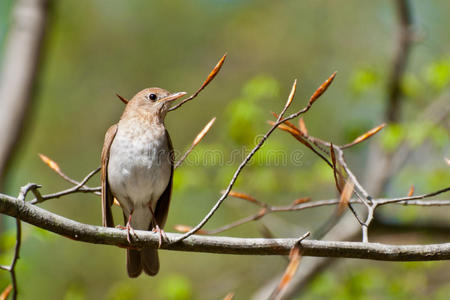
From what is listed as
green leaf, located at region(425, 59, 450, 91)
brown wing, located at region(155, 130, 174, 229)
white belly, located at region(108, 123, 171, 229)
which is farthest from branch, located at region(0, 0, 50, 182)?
green leaf, located at region(425, 59, 450, 91)

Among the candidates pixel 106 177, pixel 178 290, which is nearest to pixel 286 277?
pixel 106 177

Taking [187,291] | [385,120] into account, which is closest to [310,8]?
[385,120]

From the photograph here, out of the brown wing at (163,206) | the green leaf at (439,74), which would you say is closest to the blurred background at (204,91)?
the green leaf at (439,74)

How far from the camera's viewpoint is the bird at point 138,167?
5.19 m

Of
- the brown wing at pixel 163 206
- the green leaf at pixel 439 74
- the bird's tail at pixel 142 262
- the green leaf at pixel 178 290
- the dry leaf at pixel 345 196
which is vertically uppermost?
the dry leaf at pixel 345 196

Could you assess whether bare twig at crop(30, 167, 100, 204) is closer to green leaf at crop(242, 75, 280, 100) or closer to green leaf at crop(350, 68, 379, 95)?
green leaf at crop(242, 75, 280, 100)

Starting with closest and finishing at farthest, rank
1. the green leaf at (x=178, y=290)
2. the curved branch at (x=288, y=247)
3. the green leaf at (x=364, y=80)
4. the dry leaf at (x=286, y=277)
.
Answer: the dry leaf at (x=286, y=277) → the curved branch at (x=288, y=247) → the green leaf at (x=178, y=290) → the green leaf at (x=364, y=80)

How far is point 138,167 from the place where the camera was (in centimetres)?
517

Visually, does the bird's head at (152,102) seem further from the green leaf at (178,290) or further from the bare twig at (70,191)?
the green leaf at (178,290)

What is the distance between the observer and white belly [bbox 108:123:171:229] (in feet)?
17.0

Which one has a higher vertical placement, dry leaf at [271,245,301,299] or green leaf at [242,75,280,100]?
dry leaf at [271,245,301,299]

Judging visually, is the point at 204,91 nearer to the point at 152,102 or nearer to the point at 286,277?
the point at 152,102

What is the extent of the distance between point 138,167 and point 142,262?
2.83 feet

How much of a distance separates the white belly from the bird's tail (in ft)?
1.70
